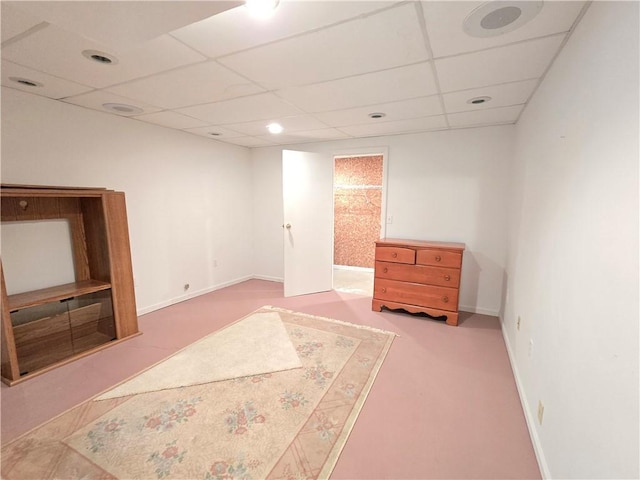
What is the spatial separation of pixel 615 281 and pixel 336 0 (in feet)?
4.83

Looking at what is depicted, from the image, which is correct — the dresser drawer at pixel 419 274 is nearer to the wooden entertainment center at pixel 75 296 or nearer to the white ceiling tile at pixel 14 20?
the wooden entertainment center at pixel 75 296

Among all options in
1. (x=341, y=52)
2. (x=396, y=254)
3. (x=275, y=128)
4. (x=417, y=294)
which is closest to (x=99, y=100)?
(x=275, y=128)

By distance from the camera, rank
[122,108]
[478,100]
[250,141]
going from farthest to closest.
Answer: [250,141] → [122,108] → [478,100]

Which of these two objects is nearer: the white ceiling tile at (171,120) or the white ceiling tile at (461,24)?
the white ceiling tile at (461,24)

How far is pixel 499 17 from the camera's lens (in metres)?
1.30

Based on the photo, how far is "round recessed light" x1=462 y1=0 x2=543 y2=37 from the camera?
1.21 metres

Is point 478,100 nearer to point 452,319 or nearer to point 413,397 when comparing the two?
point 452,319

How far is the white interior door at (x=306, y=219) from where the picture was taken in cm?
399

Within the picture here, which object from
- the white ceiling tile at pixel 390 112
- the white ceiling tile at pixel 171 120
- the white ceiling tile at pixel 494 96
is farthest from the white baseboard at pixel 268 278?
the white ceiling tile at pixel 494 96

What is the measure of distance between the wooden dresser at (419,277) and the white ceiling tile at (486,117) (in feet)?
4.49

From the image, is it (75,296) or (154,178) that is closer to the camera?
(75,296)

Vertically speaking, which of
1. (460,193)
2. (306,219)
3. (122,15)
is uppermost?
(122,15)

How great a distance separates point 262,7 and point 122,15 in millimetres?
557

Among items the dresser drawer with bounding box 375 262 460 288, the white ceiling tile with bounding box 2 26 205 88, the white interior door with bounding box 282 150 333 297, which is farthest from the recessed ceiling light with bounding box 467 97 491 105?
the white ceiling tile with bounding box 2 26 205 88
